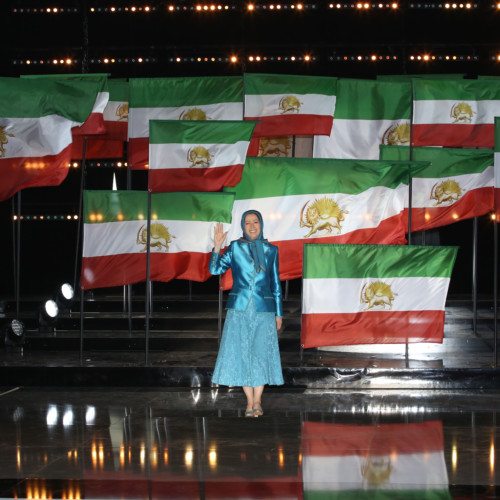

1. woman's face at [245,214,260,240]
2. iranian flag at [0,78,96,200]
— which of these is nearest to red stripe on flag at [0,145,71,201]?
iranian flag at [0,78,96,200]

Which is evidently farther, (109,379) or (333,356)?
(333,356)

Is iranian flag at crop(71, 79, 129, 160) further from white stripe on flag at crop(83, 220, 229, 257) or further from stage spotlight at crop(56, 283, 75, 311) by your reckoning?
white stripe on flag at crop(83, 220, 229, 257)

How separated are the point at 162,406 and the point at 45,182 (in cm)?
299

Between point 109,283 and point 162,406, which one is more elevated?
point 109,283

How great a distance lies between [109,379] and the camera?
28.7ft

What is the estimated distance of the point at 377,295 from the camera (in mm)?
8484

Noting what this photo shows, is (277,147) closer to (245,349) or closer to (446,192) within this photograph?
(446,192)

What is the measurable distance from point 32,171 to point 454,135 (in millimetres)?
5085

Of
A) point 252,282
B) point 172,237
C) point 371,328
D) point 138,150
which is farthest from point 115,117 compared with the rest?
point 252,282

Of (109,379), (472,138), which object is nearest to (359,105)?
(472,138)

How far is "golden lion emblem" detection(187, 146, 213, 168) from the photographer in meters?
8.55

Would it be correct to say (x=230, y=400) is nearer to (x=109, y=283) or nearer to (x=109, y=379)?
(x=109, y=379)

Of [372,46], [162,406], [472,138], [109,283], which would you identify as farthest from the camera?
[372,46]

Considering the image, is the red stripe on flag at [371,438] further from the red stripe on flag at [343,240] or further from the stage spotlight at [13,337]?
the stage spotlight at [13,337]
